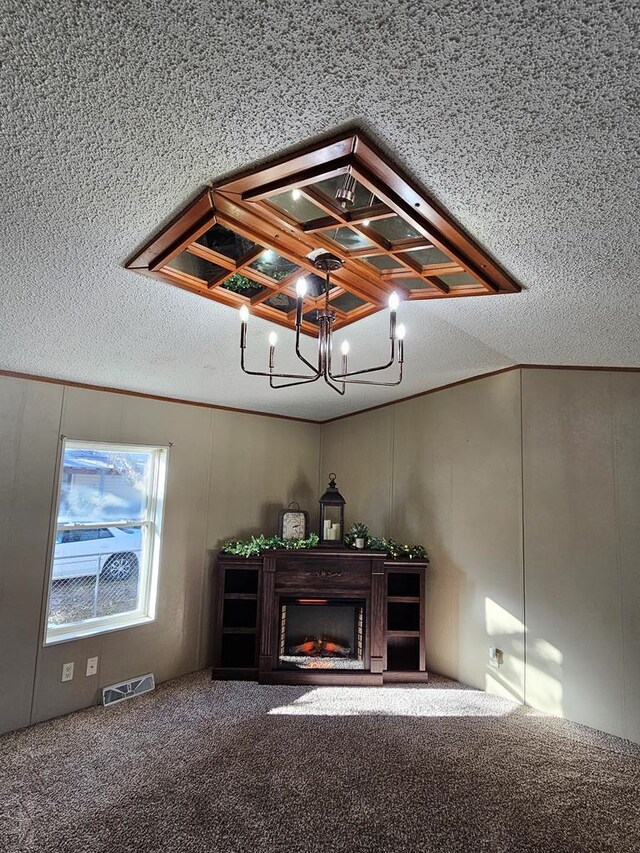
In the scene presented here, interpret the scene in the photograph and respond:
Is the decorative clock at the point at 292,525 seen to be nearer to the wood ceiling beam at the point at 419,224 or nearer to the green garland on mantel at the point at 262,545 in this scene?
the green garland on mantel at the point at 262,545

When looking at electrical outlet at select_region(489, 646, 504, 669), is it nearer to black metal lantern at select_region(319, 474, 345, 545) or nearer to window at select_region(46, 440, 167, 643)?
black metal lantern at select_region(319, 474, 345, 545)

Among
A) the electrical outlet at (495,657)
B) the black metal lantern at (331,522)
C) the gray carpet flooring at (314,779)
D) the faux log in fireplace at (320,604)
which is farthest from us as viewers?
the black metal lantern at (331,522)

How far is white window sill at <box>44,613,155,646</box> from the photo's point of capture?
3.38m

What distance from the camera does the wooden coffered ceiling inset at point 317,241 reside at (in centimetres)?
151

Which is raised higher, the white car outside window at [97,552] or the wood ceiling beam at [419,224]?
the wood ceiling beam at [419,224]

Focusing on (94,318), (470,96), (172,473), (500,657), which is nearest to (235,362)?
(94,318)

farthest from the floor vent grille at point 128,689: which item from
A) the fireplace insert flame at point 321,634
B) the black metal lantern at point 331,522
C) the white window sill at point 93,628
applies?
the black metal lantern at point 331,522

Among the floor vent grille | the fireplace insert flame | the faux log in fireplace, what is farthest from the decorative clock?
the floor vent grille

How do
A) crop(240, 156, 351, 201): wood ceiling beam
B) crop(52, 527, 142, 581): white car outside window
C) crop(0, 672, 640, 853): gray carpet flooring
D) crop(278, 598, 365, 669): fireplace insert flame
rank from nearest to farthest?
crop(240, 156, 351, 201): wood ceiling beam, crop(0, 672, 640, 853): gray carpet flooring, crop(52, 527, 142, 581): white car outside window, crop(278, 598, 365, 669): fireplace insert flame

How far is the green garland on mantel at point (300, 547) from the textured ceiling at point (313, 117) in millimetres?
2600

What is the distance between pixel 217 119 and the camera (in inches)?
49.4

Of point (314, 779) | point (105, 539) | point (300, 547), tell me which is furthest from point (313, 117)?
point (300, 547)

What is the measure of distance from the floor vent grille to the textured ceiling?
287 cm

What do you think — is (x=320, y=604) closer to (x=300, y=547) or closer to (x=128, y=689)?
(x=300, y=547)
